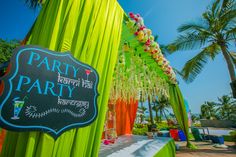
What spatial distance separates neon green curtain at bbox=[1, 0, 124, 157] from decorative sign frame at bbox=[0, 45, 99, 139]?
95 mm

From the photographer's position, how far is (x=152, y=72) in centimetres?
474

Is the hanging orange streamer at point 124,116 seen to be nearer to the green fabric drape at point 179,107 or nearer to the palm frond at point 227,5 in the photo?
the green fabric drape at point 179,107

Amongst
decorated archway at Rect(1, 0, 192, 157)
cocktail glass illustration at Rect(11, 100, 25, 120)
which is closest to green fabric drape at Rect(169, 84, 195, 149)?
decorated archway at Rect(1, 0, 192, 157)

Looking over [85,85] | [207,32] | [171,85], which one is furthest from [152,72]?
[207,32]

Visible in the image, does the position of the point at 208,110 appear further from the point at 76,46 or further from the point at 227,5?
the point at 76,46

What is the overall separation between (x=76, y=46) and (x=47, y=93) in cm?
52

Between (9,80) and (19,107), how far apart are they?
18 cm

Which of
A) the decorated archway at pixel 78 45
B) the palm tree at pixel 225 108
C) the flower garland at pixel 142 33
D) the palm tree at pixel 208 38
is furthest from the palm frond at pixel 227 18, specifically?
the palm tree at pixel 225 108

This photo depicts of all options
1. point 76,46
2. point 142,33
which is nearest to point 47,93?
point 76,46

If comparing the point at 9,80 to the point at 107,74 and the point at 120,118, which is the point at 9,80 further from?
the point at 120,118

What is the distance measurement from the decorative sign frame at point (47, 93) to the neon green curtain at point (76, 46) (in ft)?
0.31

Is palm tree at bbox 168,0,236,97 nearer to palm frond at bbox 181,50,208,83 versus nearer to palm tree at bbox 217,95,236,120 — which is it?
palm frond at bbox 181,50,208,83

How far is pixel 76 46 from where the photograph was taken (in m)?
1.37

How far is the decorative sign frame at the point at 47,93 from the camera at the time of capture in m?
0.92
